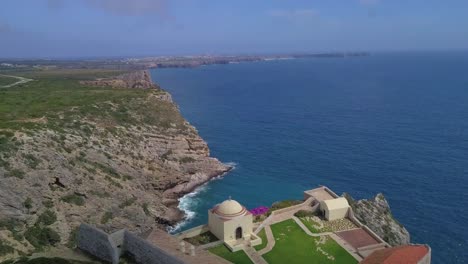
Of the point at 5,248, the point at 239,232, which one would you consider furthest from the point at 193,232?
the point at 5,248

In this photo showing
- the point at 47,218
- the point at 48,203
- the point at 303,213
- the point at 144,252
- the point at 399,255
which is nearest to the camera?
the point at 144,252

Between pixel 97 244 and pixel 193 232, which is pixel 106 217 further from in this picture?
pixel 97 244

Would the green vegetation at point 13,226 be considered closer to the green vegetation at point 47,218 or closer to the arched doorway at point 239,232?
the green vegetation at point 47,218

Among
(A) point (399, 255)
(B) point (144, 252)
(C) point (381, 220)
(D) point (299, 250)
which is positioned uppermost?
(B) point (144, 252)

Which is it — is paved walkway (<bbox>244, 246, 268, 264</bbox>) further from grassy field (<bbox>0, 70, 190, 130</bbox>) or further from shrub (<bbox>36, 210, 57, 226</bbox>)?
grassy field (<bbox>0, 70, 190, 130</bbox>)

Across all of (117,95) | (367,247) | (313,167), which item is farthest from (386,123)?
(367,247)
